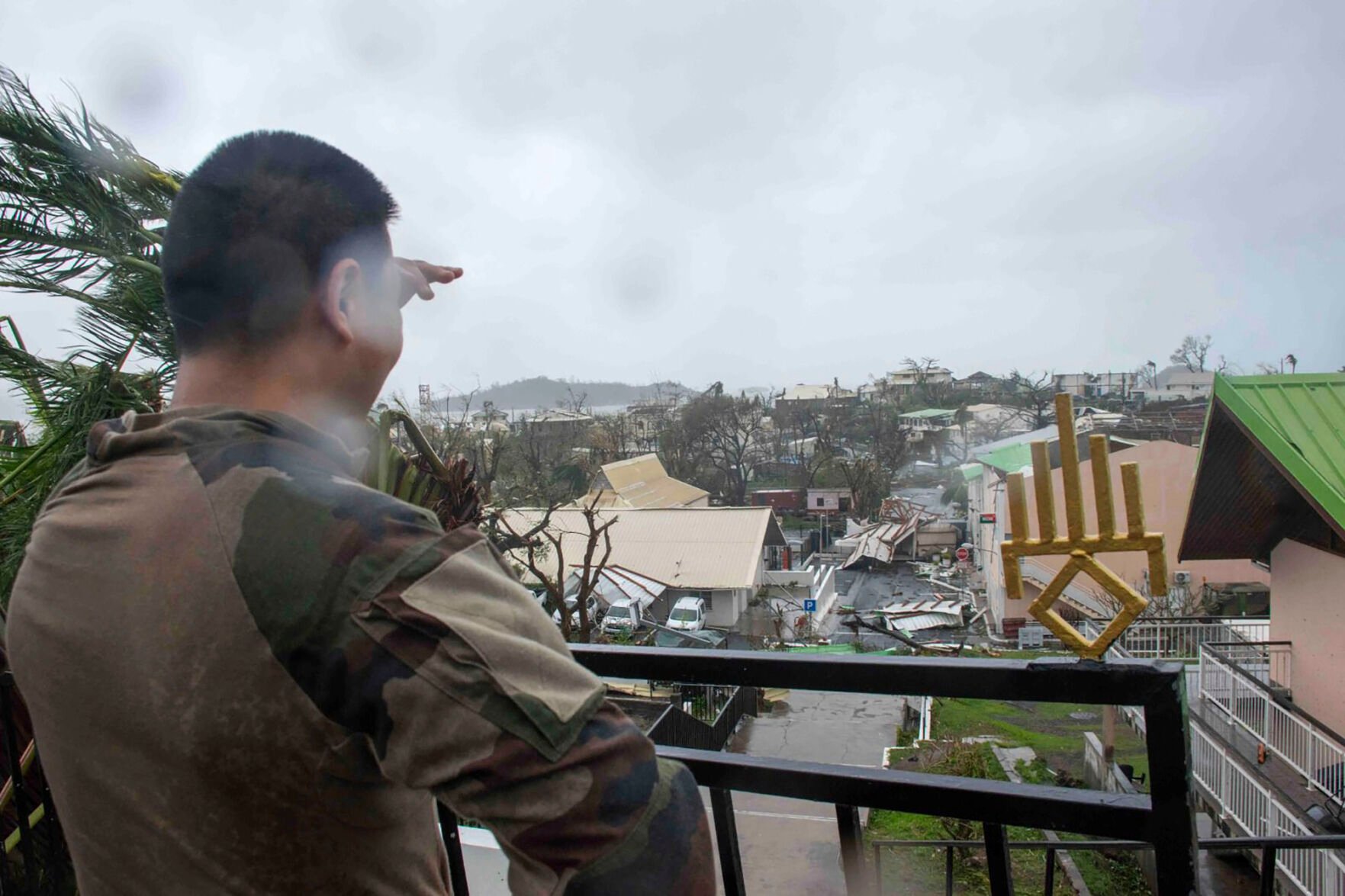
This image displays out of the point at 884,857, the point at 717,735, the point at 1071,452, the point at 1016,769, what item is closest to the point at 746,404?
the point at 1016,769

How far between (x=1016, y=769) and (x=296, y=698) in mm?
11126

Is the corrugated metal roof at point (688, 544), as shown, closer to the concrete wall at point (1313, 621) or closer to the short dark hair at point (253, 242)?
the concrete wall at point (1313, 621)

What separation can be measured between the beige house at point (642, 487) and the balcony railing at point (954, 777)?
1751cm

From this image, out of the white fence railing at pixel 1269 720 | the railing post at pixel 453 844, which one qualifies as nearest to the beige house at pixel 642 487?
the white fence railing at pixel 1269 720

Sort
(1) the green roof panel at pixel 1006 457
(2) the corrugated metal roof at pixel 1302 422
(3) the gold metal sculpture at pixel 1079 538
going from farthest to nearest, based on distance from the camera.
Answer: (1) the green roof panel at pixel 1006 457, (2) the corrugated metal roof at pixel 1302 422, (3) the gold metal sculpture at pixel 1079 538

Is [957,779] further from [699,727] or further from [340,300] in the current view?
[699,727]

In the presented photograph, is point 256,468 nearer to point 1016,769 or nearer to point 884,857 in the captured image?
point 884,857

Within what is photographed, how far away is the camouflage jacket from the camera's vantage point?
56 cm

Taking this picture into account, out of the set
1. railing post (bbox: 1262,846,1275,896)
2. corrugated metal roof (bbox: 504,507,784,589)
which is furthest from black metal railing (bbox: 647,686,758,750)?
corrugated metal roof (bbox: 504,507,784,589)

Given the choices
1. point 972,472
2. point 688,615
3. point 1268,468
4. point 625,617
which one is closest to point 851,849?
point 1268,468

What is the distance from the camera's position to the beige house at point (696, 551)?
16875 mm

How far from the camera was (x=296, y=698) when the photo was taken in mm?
597

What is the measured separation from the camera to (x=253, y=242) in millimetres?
746

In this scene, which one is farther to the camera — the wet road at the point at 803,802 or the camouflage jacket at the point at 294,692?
the wet road at the point at 803,802
